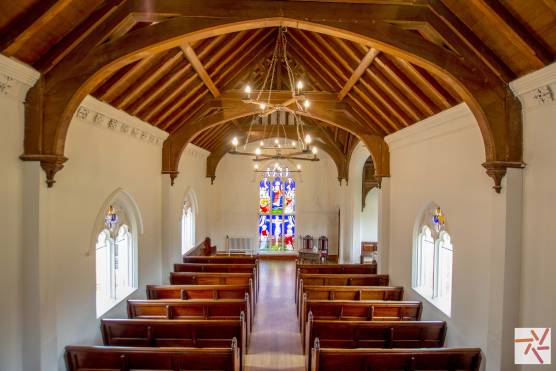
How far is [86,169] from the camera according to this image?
559 centimetres

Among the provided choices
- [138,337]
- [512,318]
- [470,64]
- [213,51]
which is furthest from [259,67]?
[512,318]

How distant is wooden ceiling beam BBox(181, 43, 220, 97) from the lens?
230 inches

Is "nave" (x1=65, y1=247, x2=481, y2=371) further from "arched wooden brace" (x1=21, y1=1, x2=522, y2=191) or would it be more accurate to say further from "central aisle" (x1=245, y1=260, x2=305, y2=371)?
"arched wooden brace" (x1=21, y1=1, x2=522, y2=191)

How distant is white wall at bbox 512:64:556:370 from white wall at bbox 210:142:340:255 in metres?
12.1

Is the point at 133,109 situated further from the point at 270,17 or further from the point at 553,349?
the point at 553,349

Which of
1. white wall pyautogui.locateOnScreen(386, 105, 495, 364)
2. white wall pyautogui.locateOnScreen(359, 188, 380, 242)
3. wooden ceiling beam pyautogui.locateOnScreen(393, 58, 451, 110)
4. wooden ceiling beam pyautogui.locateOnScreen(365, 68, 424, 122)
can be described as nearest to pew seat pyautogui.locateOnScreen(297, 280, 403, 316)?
white wall pyautogui.locateOnScreen(386, 105, 495, 364)

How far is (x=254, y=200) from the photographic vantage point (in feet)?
54.9

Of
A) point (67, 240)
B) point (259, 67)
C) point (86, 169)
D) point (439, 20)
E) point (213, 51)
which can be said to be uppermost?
point (259, 67)

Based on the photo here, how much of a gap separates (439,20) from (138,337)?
5720 mm

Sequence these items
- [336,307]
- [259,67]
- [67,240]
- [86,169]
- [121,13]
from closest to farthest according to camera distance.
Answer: [121,13], [67,240], [86,169], [336,307], [259,67]

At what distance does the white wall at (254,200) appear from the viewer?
54.2ft

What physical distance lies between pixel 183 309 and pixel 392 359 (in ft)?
11.4

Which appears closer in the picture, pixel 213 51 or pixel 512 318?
pixel 512 318

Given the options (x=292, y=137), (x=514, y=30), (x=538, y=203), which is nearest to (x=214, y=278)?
(x=538, y=203)
